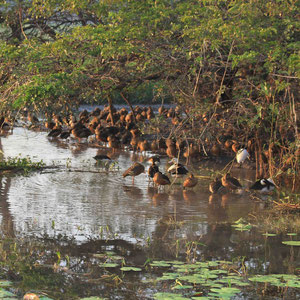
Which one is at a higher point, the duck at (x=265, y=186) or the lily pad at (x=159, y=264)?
the duck at (x=265, y=186)

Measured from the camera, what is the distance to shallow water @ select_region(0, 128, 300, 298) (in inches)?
332

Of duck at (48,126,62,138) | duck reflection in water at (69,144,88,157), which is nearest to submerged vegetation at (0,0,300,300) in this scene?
duck reflection in water at (69,144,88,157)

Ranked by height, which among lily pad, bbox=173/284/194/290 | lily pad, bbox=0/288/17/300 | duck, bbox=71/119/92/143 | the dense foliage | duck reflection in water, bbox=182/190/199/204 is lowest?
lily pad, bbox=0/288/17/300

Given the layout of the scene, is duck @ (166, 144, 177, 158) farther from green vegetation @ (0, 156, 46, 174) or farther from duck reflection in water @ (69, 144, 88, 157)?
green vegetation @ (0, 156, 46, 174)

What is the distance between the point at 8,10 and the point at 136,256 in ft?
35.2

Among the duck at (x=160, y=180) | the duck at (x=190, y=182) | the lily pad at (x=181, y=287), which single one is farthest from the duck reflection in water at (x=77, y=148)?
the lily pad at (x=181, y=287)

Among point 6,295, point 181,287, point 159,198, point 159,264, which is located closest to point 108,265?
point 159,264

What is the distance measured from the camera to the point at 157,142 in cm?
1756

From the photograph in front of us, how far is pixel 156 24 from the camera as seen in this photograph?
12.6 meters

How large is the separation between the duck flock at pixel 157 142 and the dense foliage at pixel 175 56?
723 mm

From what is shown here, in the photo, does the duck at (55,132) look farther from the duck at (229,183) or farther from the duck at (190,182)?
the duck at (229,183)

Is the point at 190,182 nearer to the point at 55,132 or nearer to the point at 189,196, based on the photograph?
the point at 189,196

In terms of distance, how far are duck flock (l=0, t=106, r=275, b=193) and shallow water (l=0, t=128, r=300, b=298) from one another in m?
0.27

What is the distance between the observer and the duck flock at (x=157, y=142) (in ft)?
41.4
